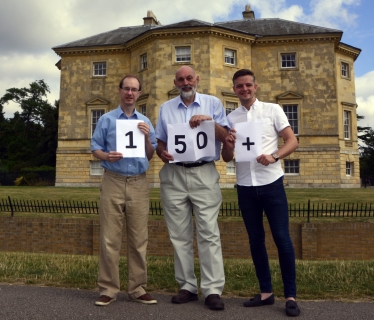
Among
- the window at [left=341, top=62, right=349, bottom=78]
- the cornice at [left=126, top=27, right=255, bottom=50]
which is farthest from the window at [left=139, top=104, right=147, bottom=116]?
the window at [left=341, top=62, right=349, bottom=78]

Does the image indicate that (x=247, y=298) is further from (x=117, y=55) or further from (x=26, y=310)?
(x=117, y=55)

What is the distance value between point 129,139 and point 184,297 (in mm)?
1915

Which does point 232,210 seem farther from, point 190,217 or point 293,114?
point 293,114

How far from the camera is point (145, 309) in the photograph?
14.0ft

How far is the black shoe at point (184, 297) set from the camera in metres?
4.49

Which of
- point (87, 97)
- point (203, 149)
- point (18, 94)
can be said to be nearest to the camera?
point (203, 149)

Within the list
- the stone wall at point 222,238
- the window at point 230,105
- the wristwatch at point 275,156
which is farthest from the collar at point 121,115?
the window at point 230,105

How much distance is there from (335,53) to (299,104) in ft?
17.4

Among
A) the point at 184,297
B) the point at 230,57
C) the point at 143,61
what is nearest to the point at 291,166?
the point at 230,57

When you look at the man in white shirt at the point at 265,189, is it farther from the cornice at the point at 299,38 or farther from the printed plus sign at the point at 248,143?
the cornice at the point at 299,38

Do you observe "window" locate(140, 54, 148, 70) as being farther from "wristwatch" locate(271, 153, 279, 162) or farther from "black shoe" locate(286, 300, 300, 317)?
"black shoe" locate(286, 300, 300, 317)

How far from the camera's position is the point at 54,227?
37.0ft

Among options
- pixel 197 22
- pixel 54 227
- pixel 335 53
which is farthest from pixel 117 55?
pixel 54 227

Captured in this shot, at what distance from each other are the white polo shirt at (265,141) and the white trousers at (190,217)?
410mm
